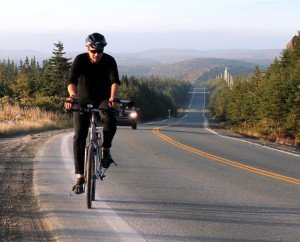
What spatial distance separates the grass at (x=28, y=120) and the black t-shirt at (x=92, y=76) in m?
16.0

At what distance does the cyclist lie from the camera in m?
6.60

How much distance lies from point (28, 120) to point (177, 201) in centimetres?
2159

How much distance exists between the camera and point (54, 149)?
13.9 meters

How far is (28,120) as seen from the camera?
1074 inches

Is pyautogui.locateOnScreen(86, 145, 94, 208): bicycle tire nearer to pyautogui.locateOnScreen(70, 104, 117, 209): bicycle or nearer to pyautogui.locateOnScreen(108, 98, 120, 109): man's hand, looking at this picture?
pyautogui.locateOnScreen(70, 104, 117, 209): bicycle

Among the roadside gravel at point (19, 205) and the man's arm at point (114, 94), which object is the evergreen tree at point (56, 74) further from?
the man's arm at point (114, 94)

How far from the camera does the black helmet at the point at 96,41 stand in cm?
654

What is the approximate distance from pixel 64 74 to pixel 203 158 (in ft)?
190

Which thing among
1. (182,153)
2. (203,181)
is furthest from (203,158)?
(203,181)

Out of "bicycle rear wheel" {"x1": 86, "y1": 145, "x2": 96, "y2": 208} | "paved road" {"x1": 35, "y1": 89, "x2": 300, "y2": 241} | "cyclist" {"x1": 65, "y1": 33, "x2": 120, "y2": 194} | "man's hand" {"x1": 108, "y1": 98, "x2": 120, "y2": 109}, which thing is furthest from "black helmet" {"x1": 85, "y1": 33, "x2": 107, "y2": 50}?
"paved road" {"x1": 35, "y1": 89, "x2": 300, "y2": 241}

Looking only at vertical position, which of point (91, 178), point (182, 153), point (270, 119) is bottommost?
point (270, 119)

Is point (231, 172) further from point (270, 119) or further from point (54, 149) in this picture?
point (270, 119)

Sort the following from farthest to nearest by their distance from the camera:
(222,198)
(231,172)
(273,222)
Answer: (231,172) < (222,198) < (273,222)

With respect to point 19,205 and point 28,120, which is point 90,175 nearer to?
point 19,205
